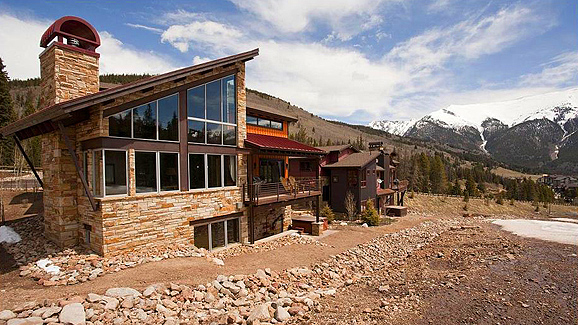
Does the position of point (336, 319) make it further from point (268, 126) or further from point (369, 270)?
point (268, 126)

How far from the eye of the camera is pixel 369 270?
12.8 meters

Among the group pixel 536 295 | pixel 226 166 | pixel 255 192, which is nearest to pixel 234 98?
pixel 226 166

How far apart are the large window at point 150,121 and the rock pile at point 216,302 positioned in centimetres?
577

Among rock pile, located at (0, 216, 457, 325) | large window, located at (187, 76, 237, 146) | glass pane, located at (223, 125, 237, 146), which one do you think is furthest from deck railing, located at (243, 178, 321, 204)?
rock pile, located at (0, 216, 457, 325)

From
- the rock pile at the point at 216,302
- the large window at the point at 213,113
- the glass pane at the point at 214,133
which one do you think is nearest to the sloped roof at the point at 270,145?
the large window at the point at 213,113

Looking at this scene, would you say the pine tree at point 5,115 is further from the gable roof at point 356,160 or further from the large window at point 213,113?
the gable roof at point 356,160

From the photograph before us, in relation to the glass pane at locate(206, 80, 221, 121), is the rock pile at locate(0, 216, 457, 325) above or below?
below

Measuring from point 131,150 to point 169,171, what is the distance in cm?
171

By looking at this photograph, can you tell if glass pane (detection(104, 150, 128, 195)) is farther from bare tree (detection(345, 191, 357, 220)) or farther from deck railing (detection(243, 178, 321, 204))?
bare tree (detection(345, 191, 357, 220))

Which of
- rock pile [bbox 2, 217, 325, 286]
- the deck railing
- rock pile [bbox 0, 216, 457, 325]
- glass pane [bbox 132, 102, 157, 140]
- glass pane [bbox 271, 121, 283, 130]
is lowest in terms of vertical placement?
rock pile [bbox 0, 216, 457, 325]

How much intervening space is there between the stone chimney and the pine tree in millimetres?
30494

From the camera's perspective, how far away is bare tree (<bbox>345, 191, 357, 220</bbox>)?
2520cm

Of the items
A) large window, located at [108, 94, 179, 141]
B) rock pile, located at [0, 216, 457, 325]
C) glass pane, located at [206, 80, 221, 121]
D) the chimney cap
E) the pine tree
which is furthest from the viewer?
the pine tree

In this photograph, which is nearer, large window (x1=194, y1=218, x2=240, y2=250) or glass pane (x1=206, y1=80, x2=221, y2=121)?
large window (x1=194, y1=218, x2=240, y2=250)
